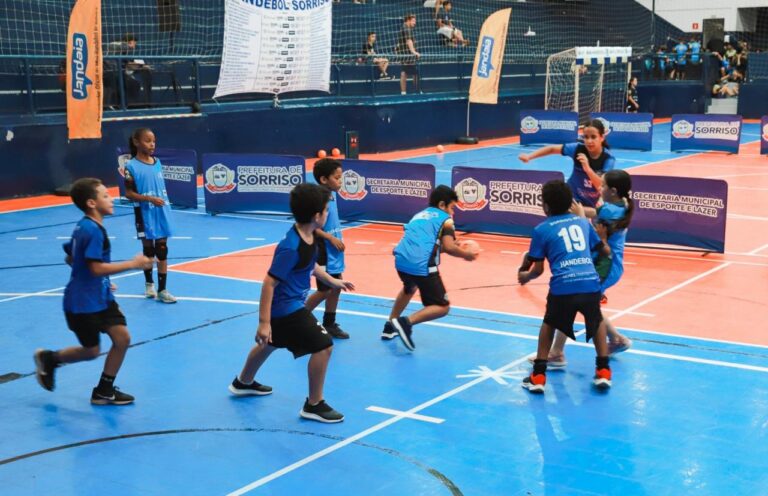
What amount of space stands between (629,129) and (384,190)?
15785 mm

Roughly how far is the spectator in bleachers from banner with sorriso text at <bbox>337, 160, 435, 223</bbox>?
15.1m

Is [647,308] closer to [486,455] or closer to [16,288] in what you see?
[486,455]

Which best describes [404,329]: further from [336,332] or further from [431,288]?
[336,332]

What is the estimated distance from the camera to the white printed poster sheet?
22.0 meters

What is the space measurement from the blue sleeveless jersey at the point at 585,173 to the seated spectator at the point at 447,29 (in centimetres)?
2527

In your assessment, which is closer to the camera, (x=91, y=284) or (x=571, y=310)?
(x=91, y=284)

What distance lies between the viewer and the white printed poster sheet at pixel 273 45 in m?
22.0

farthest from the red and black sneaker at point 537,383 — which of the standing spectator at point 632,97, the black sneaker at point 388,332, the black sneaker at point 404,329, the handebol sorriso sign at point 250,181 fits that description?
the standing spectator at point 632,97

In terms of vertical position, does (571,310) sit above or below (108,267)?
below

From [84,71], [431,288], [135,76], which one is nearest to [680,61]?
[135,76]

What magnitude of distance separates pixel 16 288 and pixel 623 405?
26.9 ft

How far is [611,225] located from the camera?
27.5 feet

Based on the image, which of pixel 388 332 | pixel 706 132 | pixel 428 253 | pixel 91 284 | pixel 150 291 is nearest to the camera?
pixel 91 284

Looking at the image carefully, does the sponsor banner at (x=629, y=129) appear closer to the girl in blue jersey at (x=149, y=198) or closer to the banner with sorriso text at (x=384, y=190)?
the banner with sorriso text at (x=384, y=190)
